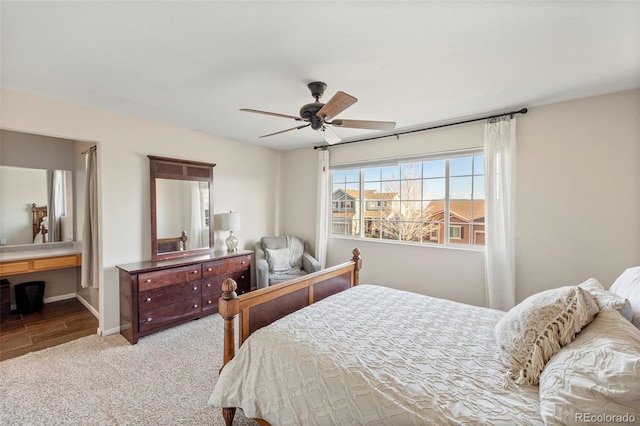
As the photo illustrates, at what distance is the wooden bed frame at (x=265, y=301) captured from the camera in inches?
63.9

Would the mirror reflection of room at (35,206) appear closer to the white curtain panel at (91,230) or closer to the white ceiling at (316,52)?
the white curtain panel at (91,230)

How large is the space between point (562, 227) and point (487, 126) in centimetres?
130

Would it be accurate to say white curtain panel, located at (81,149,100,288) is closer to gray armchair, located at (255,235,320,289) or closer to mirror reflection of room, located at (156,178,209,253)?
mirror reflection of room, located at (156,178,209,253)

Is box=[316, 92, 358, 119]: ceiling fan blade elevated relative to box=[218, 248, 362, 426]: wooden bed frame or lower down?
elevated

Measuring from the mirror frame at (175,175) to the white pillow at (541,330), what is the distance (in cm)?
352

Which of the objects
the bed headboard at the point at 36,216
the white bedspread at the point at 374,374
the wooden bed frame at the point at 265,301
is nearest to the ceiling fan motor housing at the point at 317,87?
the wooden bed frame at the point at 265,301

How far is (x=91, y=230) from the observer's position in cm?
313

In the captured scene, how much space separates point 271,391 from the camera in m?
1.41

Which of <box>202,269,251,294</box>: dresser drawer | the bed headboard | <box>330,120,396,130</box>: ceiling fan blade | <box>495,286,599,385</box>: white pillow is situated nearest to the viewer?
<box>495,286,599,385</box>: white pillow

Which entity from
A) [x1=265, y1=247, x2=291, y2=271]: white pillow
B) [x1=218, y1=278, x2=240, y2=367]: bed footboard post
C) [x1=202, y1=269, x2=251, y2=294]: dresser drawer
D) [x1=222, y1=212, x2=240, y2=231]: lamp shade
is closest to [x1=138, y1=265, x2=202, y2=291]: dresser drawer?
[x1=202, y1=269, x2=251, y2=294]: dresser drawer

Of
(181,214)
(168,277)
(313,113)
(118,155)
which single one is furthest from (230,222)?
(313,113)

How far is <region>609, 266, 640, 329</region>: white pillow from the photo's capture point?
52.4 inches

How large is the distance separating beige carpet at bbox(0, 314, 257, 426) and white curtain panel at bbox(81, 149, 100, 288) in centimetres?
74

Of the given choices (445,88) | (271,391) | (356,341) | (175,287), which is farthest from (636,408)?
(175,287)
